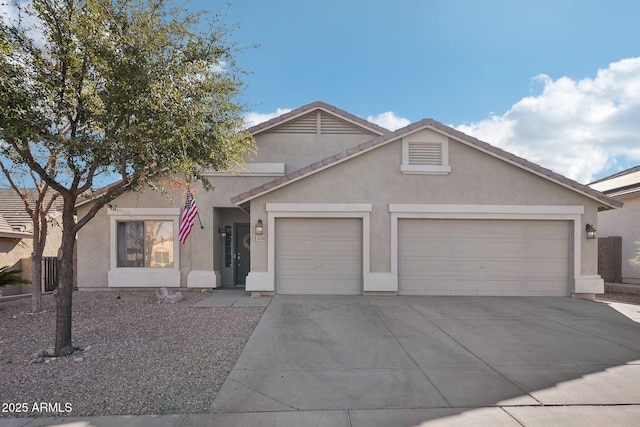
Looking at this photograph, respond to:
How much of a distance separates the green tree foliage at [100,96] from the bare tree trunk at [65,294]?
0.6 inches

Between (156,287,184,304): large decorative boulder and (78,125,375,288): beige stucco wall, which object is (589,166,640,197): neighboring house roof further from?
(156,287,184,304): large decorative boulder

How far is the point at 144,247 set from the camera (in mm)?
12195

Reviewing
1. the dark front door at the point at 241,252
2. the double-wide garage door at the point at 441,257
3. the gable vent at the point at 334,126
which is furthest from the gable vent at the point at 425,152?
the dark front door at the point at 241,252

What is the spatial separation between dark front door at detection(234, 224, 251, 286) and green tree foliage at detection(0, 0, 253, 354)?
7.09 meters

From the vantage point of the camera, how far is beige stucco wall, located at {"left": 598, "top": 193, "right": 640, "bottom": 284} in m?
12.6

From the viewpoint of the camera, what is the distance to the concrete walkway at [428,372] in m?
3.85

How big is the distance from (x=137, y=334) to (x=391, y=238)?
22.6 feet

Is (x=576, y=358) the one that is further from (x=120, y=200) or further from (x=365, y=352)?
(x=120, y=200)

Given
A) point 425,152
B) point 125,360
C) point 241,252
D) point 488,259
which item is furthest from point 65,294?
point 488,259

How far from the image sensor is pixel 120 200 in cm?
1211

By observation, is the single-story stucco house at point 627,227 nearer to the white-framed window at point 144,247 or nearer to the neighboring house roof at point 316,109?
the neighboring house roof at point 316,109

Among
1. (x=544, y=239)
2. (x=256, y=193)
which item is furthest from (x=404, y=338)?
(x=544, y=239)

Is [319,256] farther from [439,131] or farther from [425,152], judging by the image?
[439,131]

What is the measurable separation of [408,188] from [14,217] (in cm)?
1657
